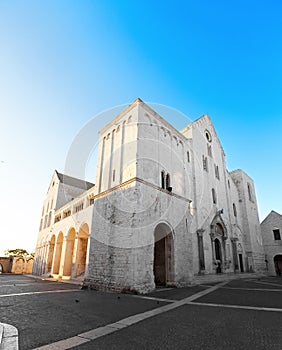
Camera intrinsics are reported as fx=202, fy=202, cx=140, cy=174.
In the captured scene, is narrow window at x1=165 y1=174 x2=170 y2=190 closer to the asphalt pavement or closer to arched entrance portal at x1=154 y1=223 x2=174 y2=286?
arched entrance portal at x1=154 y1=223 x2=174 y2=286

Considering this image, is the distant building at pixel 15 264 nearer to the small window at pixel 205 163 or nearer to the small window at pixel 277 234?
the small window at pixel 205 163

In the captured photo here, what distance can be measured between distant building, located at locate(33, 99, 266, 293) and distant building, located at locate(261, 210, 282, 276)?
4.21 metres

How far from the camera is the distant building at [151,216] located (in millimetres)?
12008

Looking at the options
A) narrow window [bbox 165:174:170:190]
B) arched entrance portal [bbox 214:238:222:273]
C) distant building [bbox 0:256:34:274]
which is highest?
narrow window [bbox 165:174:170:190]

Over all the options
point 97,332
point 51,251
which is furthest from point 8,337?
point 51,251

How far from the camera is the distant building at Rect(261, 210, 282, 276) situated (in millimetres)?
30969

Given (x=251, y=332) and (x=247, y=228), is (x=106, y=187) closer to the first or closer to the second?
(x=251, y=332)

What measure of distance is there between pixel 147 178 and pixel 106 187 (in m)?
3.72

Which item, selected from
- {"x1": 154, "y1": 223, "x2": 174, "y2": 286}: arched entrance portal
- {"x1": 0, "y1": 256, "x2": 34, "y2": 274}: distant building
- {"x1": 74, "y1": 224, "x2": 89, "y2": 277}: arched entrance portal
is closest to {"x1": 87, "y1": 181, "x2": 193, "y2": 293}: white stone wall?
{"x1": 154, "y1": 223, "x2": 174, "y2": 286}: arched entrance portal

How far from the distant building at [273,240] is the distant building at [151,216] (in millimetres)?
4211

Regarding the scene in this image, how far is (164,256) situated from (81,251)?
10.3m

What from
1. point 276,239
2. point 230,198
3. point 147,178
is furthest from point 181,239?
point 276,239

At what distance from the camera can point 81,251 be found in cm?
2134

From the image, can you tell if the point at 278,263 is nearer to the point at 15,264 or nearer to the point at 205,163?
the point at 205,163
